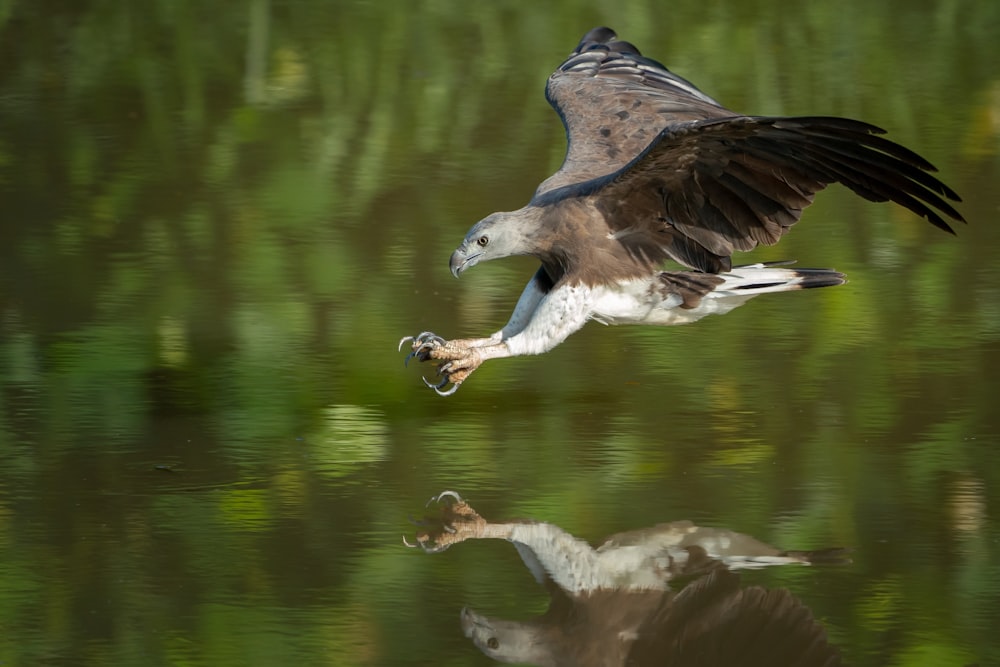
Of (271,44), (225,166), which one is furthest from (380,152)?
(271,44)

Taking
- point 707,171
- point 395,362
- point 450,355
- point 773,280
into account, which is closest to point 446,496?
point 450,355

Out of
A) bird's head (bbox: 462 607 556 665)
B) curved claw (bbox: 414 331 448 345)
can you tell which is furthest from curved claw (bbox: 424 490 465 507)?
curved claw (bbox: 414 331 448 345)

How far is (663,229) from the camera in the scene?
5570 mm

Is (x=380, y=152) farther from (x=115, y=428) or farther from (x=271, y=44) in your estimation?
(x=115, y=428)

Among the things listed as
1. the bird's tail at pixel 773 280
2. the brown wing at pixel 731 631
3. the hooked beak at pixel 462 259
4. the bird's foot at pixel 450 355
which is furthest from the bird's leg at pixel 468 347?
the brown wing at pixel 731 631

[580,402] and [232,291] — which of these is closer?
[580,402]

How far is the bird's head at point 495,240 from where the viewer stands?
5.48 meters

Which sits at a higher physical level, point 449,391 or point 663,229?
point 663,229

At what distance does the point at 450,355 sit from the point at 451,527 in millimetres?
952

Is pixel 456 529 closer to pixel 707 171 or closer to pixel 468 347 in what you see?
pixel 468 347

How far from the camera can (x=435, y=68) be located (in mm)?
9453

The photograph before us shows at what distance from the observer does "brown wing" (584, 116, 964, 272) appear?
4.88m

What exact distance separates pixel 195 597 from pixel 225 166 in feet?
13.6

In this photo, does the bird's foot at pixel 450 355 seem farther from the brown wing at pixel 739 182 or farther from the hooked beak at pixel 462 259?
the brown wing at pixel 739 182
